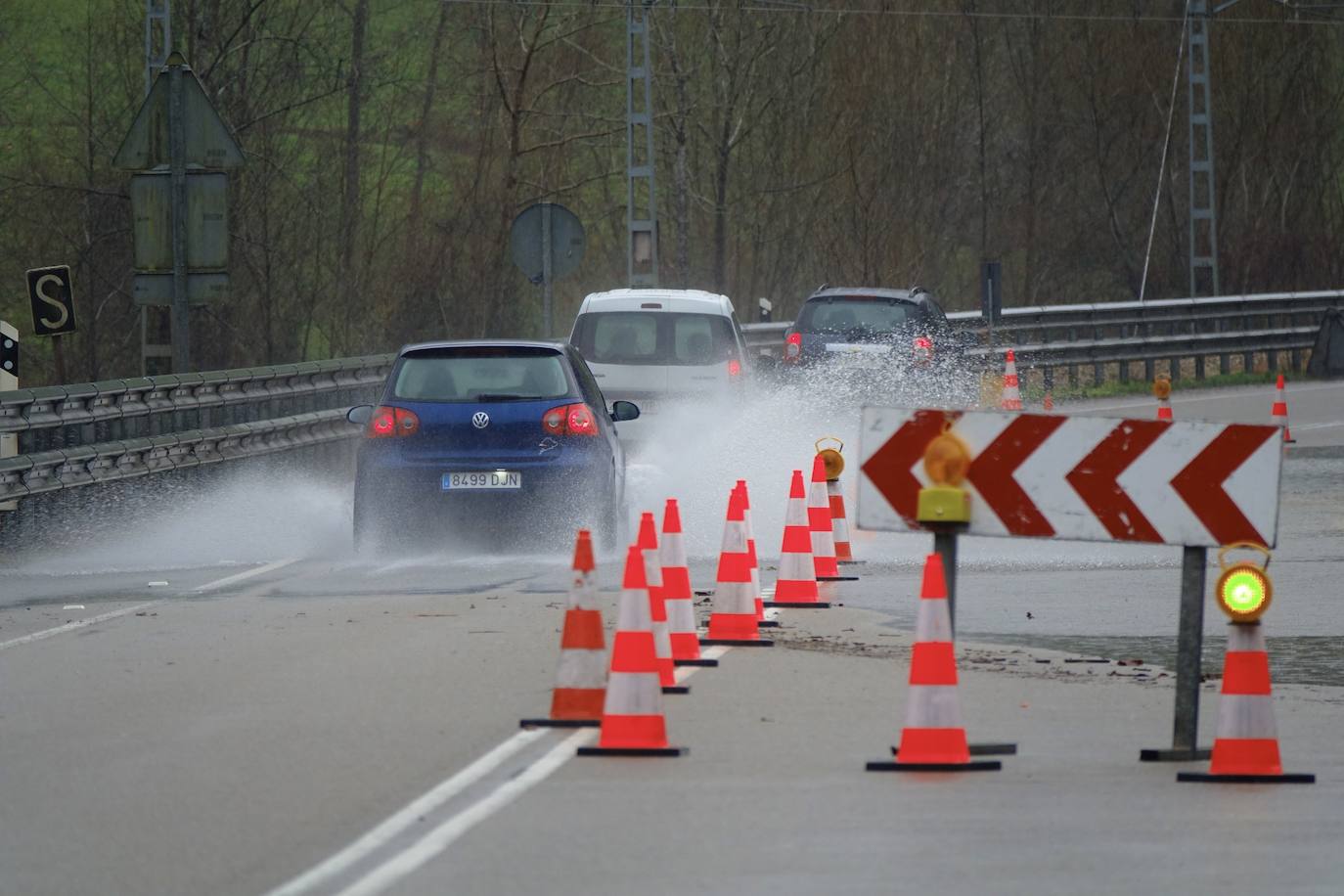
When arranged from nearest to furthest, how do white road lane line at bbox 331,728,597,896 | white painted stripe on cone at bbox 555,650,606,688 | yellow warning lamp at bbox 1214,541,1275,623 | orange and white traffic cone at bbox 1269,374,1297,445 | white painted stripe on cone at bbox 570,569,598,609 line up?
1. white road lane line at bbox 331,728,597,896
2. yellow warning lamp at bbox 1214,541,1275,623
3. white painted stripe on cone at bbox 570,569,598,609
4. white painted stripe on cone at bbox 555,650,606,688
5. orange and white traffic cone at bbox 1269,374,1297,445

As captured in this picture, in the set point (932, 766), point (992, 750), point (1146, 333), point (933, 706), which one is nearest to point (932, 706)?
point (933, 706)

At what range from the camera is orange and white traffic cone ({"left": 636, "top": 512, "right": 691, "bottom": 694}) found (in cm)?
1059

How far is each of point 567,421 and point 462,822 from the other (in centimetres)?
980

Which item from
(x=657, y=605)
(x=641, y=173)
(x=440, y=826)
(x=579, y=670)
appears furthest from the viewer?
(x=641, y=173)

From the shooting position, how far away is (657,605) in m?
11.0

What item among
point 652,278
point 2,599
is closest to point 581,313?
point 2,599

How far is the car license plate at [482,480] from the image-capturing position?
17703 mm

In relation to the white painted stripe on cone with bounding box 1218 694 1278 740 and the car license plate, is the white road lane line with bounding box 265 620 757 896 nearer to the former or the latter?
the white painted stripe on cone with bounding box 1218 694 1278 740

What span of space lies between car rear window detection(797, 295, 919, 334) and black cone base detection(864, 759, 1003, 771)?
23270 millimetres

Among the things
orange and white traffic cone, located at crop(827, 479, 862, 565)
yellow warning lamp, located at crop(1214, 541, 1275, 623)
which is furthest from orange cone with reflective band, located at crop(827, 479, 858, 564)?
yellow warning lamp, located at crop(1214, 541, 1275, 623)

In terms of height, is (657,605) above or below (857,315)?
below

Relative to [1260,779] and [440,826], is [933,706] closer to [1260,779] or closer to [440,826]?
[1260,779]

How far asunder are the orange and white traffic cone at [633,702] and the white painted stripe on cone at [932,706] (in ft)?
2.91

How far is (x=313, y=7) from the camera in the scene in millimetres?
42719
